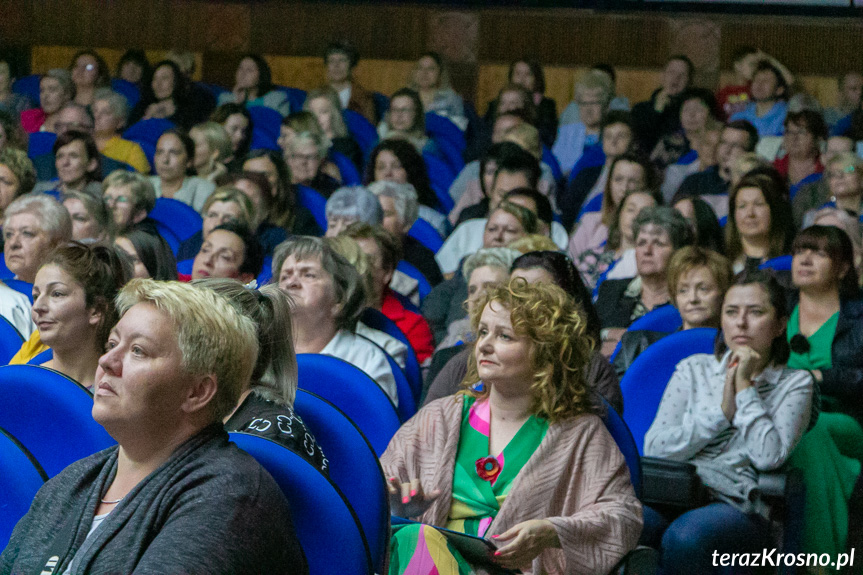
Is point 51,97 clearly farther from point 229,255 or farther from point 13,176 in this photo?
point 229,255

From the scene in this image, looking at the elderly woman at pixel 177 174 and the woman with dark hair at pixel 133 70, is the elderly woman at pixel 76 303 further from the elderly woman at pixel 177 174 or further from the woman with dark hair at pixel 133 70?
the woman with dark hair at pixel 133 70

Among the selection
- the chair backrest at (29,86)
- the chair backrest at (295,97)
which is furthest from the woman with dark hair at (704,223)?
the chair backrest at (29,86)

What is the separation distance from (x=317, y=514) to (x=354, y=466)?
0.93ft

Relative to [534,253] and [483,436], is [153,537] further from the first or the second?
[534,253]

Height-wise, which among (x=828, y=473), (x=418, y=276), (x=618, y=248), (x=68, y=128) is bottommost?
(x=828, y=473)

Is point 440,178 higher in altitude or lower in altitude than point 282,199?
higher

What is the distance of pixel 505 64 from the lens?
7996mm

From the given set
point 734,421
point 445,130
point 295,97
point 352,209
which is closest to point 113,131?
point 295,97

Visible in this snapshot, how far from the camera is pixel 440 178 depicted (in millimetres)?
5859

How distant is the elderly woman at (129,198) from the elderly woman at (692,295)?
1993 millimetres

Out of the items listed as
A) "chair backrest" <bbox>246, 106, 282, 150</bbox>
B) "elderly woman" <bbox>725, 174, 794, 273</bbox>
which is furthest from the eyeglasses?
"chair backrest" <bbox>246, 106, 282, 150</bbox>

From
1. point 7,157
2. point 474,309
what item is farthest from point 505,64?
point 474,309

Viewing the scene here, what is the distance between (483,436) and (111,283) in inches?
36.6

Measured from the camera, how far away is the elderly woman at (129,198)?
14.1 ft
